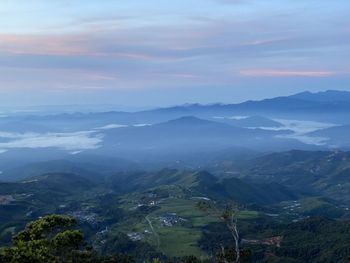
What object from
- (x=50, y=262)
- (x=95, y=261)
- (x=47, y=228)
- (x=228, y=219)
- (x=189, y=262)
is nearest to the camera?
(x=50, y=262)

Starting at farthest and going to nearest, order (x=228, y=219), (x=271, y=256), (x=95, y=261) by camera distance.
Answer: (x=271, y=256) < (x=95, y=261) < (x=228, y=219)

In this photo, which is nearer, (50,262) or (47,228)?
(50,262)

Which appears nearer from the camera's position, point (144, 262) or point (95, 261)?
point (95, 261)

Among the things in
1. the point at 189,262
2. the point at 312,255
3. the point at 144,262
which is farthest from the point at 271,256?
the point at 189,262

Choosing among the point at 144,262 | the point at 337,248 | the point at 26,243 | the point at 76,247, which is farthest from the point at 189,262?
the point at 337,248

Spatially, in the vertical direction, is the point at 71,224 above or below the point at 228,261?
above

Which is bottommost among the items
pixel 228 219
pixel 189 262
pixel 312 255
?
pixel 312 255

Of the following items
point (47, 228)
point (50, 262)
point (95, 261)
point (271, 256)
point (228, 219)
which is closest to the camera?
point (50, 262)

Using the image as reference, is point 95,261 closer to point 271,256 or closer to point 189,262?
point 189,262

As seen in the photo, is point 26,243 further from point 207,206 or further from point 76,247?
point 207,206
